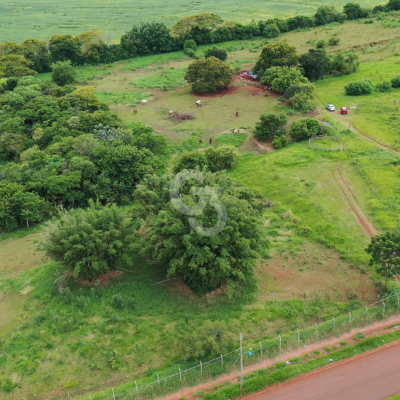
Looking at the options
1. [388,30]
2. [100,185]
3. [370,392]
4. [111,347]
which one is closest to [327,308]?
[370,392]

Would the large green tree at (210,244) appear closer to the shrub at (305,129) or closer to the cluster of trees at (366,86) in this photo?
the shrub at (305,129)

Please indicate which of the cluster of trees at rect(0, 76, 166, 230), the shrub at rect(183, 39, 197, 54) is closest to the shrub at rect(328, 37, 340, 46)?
the shrub at rect(183, 39, 197, 54)

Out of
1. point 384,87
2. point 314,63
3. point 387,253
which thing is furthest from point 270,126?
point 387,253

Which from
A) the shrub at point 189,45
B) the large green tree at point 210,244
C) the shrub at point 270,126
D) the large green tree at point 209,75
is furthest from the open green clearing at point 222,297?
the shrub at point 189,45

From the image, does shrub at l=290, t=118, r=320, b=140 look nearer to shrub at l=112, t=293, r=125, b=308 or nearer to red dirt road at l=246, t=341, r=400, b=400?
shrub at l=112, t=293, r=125, b=308

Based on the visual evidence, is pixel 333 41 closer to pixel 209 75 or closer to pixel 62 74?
pixel 209 75
